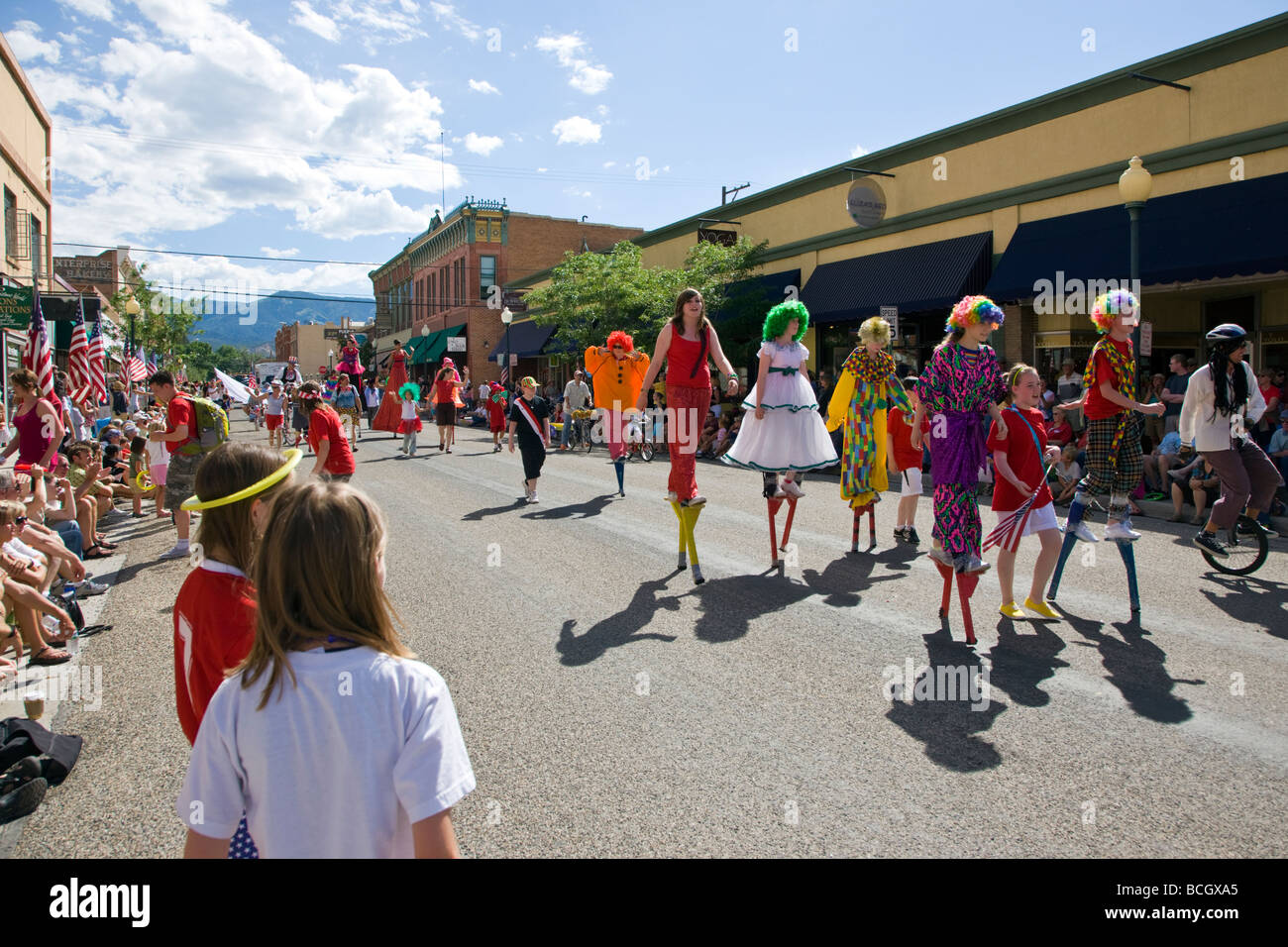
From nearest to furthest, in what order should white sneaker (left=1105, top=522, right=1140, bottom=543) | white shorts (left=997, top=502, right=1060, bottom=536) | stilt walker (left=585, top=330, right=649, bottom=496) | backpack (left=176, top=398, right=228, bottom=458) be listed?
white shorts (left=997, top=502, right=1060, bottom=536)
white sneaker (left=1105, top=522, right=1140, bottom=543)
backpack (left=176, top=398, right=228, bottom=458)
stilt walker (left=585, top=330, right=649, bottom=496)

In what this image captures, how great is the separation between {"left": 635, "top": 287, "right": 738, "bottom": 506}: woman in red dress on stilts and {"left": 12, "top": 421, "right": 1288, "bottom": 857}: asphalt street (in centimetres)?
88

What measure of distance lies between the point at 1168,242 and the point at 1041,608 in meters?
11.2

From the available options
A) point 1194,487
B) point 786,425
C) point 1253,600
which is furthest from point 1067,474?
point 786,425

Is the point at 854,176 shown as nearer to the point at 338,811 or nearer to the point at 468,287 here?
the point at 338,811

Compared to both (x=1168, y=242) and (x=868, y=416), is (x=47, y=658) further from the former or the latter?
(x=1168, y=242)

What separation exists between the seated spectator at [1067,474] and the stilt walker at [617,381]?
5623mm

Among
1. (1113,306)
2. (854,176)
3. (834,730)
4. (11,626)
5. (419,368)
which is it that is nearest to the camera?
(834,730)

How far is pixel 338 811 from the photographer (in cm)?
178

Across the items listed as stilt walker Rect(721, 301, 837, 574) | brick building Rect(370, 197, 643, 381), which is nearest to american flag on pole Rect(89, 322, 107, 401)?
stilt walker Rect(721, 301, 837, 574)

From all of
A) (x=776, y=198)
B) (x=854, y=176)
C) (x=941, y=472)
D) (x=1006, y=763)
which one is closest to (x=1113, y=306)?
(x=941, y=472)

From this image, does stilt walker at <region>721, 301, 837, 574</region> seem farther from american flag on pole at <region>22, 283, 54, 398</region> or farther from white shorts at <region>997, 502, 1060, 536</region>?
american flag on pole at <region>22, 283, 54, 398</region>

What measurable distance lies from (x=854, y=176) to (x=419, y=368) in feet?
170

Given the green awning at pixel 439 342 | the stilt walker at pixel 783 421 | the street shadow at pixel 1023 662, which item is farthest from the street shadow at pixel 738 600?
the green awning at pixel 439 342

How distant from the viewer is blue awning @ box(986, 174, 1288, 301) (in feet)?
43.0
